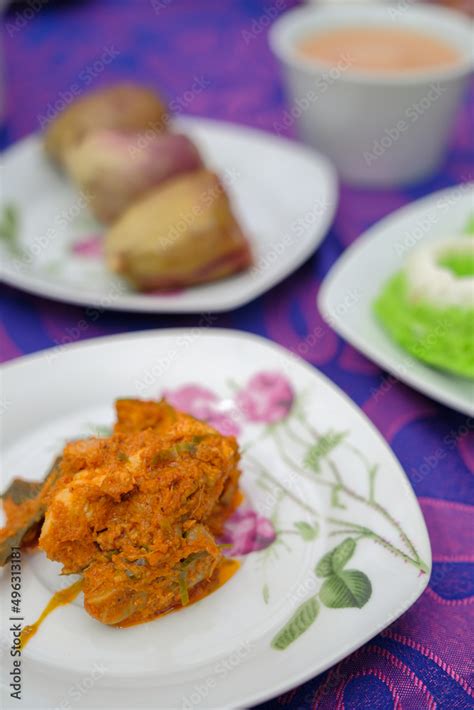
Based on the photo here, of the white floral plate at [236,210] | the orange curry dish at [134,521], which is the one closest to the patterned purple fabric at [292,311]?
the white floral plate at [236,210]

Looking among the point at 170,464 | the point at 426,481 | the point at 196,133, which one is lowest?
the point at 426,481

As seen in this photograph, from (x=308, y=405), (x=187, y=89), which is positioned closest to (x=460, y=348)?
(x=308, y=405)

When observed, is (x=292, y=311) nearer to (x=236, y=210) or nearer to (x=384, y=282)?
(x=384, y=282)

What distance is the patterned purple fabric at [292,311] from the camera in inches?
28.2

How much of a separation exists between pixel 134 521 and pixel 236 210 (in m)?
0.81

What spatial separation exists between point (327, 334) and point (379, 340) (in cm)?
13

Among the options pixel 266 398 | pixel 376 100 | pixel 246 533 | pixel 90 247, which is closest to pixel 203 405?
pixel 266 398

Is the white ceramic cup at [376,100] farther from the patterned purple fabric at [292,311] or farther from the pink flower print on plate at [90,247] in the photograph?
the pink flower print on plate at [90,247]

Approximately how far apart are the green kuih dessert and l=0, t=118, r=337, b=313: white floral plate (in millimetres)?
203

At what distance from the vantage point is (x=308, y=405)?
94 cm

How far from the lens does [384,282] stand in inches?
45.3

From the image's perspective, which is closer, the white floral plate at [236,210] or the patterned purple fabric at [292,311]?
the patterned purple fabric at [292,311]

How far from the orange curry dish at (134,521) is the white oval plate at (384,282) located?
12.1 inches

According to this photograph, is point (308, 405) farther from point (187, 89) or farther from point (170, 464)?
point (187, 89)
